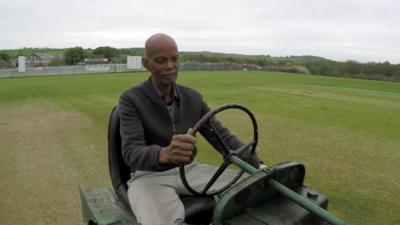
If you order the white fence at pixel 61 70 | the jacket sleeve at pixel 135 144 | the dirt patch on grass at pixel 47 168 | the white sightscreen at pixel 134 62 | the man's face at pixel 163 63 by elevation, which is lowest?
the white fence at pixel 61 70

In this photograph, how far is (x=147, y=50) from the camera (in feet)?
9.20

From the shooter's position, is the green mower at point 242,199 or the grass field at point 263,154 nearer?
the green mower at point 242,199

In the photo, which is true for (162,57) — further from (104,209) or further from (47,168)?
(47,168)

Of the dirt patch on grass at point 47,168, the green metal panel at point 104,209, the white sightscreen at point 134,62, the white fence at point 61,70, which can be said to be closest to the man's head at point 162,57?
the green metal panel at point 104,209

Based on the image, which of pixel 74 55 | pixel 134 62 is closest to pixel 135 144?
pixel 134 62

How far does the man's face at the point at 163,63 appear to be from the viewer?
2.77 metres

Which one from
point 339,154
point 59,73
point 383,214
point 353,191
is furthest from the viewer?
point 59,73

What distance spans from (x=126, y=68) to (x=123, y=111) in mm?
47485

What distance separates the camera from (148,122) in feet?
9.11

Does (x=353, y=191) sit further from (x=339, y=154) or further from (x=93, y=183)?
(x=93, y=183)

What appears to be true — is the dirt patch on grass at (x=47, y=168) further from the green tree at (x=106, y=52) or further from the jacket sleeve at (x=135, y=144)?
the green tree at (x=106, y=52)

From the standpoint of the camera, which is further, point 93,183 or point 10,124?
point 10,124

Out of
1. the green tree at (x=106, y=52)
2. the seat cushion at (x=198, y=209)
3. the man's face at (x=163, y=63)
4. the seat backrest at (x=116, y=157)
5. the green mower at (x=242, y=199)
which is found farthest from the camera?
the green tree at (x=106, y=52)

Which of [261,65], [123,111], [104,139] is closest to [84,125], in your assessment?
[104,139]
